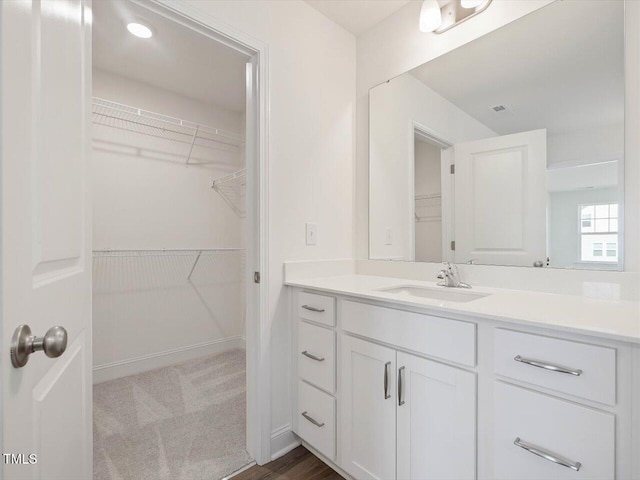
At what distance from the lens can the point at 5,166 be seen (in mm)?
462

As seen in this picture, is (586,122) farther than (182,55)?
No

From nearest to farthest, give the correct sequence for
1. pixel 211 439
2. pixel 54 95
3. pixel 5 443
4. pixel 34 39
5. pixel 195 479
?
1. pixel 5 443
2. pixel 34 39
3. pixel 54 95
4. pixel 195 479
5. pixel 211 439

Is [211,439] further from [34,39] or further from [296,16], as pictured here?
[296,16]

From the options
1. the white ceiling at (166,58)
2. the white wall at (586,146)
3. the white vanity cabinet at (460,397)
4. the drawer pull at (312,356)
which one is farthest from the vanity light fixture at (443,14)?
the drawer pull at (312,356)

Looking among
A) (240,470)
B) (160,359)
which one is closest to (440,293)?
(240,470)

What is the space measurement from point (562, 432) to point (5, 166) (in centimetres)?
131

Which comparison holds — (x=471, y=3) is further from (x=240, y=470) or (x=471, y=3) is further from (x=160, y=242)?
(x=160, y=242)

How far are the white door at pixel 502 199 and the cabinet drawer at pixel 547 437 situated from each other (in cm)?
72

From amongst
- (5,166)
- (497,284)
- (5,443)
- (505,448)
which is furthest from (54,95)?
(497,284)

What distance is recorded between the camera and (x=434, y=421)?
1.05 meters

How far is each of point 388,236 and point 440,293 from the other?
21.2 inches

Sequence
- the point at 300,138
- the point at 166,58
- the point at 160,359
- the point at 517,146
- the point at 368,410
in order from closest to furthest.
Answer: the point at 368,410, the point at 517,146, the point at 300,138, the point at 166,58, the point at 160,359

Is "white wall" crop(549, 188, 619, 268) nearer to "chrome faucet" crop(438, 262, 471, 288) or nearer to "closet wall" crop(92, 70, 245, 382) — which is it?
"chrome faucet" crop(438, 262, 471, 288)

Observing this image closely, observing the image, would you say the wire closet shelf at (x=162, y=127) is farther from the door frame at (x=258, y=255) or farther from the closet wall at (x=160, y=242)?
the door frame at (x=258, y=255)
